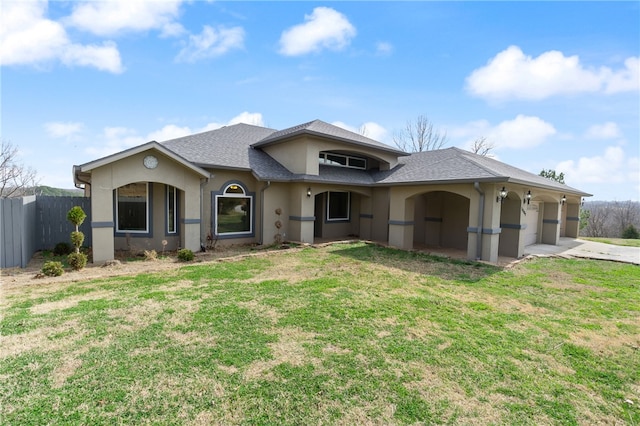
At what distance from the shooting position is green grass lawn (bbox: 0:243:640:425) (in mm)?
3174

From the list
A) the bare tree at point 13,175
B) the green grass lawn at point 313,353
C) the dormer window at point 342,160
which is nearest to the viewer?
the green grass lawn at point 313,353

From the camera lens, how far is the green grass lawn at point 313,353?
3.17 metres

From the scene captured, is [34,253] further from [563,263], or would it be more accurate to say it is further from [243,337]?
[563,263]

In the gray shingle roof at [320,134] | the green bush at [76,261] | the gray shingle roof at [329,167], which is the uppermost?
the gray shingle roof at [320,134]

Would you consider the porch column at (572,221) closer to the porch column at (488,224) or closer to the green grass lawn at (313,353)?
the porch column at (488,224)

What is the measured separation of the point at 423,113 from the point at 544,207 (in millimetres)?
22668

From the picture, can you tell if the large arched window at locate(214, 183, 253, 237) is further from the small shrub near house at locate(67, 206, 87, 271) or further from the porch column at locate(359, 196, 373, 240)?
the porch column at locate(359, 196, 373, 240)

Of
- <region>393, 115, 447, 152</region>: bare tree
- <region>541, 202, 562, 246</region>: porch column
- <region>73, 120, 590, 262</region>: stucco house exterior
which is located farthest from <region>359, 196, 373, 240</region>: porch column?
<region>393, 115, 447, 152</region>: bare tree

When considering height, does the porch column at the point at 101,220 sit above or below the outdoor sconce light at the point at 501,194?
below

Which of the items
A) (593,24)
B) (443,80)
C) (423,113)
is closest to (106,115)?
(443,80)

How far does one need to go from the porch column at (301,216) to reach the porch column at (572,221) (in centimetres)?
1804

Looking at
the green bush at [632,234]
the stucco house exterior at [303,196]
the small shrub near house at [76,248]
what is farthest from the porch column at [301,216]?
the green bush at [632,234]

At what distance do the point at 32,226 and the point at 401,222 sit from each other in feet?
44.7

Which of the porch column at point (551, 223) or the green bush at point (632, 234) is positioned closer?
the porch column at point (551, 223)
